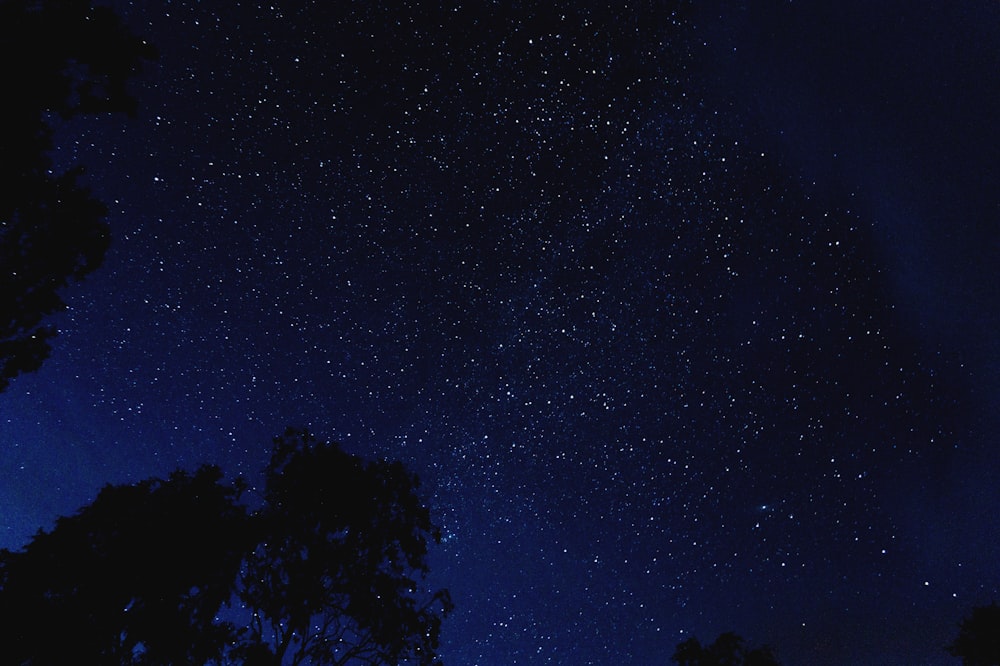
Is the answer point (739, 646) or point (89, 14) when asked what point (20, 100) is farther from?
point (739, 646)

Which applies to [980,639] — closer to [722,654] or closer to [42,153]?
[722,654]

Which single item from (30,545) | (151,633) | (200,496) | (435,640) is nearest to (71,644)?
(151,633)

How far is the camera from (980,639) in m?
21.0

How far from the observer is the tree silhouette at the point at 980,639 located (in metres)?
20.6

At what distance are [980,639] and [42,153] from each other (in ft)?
109

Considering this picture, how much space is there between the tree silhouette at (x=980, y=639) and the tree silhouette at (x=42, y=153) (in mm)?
32120

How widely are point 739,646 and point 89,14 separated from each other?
28.7m

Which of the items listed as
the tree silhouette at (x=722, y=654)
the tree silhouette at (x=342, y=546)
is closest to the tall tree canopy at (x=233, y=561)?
the tree silhouette at (x=342, y=546)

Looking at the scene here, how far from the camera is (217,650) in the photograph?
13328mm

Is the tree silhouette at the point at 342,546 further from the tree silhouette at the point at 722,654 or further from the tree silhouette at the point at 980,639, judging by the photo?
the tree silhouette at the point at 980,639

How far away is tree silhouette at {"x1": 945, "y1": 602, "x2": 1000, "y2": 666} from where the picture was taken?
20.6 m

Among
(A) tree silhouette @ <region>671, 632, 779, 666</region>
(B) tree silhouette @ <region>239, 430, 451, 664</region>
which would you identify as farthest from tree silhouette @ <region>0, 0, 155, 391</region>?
(A) tree silhouette @ <region>671, 632, 779, 666</region>

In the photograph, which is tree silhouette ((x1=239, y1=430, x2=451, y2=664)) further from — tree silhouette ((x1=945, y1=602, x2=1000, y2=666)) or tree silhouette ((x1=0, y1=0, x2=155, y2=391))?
tree silhouette ((x1=945, y1=602, x2=1000, y2=666))

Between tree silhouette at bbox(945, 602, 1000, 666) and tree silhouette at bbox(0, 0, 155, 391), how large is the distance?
32120mm
